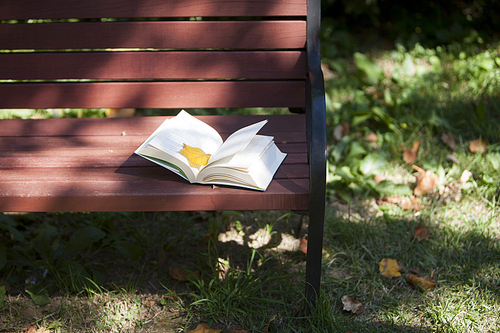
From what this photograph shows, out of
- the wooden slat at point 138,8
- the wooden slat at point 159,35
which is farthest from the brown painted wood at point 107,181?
the wooden slat at point 138,8

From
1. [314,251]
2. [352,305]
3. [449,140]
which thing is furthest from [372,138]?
[314,251]

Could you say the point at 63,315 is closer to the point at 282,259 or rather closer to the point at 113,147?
the point at 113,147

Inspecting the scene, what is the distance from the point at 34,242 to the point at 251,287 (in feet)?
3.19

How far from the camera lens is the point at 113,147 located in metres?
1.74

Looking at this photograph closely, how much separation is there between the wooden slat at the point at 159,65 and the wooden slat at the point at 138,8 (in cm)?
16

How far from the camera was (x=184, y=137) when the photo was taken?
1.59 metres

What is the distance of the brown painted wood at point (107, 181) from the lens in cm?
142

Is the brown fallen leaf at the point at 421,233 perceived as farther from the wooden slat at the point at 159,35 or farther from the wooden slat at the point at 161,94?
the wooden slat at the point at 159,35

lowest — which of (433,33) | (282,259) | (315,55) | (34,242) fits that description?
(282,259)

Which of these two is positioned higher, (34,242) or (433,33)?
(433,33)

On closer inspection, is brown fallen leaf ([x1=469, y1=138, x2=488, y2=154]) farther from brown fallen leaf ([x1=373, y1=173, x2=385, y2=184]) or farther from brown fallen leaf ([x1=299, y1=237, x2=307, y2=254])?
brown fallen leaf ([x1=299, y1=237, x2=307, y2=254])

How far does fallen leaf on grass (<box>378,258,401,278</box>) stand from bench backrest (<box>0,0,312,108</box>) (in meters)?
0.77

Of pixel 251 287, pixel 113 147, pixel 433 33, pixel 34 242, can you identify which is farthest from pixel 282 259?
pixel 433 33

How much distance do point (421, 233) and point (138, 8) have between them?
5.24 ft
